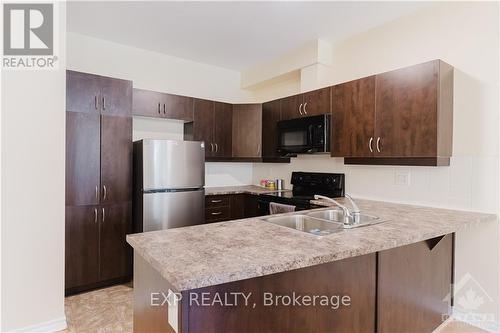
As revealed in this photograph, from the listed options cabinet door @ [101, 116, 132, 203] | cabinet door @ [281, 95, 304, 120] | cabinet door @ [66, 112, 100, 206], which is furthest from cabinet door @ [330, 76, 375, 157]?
cabinet door @ [66, 112, 100, 206]

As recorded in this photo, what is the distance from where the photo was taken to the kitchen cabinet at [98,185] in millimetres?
2682

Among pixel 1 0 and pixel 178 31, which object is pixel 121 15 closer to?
pixel 178 31

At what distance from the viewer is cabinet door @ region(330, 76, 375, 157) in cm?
262

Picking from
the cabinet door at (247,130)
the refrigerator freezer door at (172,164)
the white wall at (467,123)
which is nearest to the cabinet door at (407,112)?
the white wall at (467,123)

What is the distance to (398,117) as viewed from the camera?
241 cm

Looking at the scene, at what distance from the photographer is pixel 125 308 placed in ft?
8.20

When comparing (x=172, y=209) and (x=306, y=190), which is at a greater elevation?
(x=306, y=190)

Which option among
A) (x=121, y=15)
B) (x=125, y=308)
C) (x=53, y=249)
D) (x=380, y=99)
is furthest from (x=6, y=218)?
(x=380, y=99)

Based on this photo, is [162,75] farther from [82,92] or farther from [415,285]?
[415,285]

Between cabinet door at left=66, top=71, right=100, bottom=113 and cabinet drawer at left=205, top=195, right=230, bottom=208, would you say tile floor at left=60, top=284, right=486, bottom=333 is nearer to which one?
cabinet drawer at left=205, top=195, right=230, bottom=208

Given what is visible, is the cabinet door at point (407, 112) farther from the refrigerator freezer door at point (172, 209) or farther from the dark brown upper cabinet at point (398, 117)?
the refrigerator freezer door at point (172, 209)

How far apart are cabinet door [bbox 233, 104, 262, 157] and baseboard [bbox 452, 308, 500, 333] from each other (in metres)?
2.57
